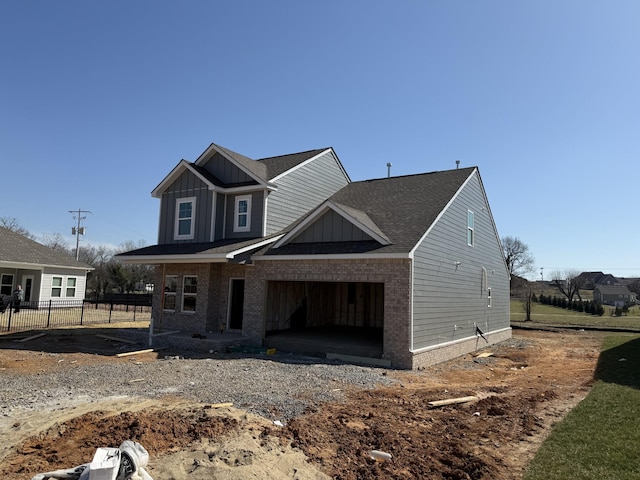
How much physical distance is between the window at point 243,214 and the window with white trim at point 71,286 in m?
20.5

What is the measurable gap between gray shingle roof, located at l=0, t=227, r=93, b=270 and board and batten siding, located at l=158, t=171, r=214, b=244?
14115mm

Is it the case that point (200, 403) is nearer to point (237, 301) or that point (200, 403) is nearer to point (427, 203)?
point (237, 301)

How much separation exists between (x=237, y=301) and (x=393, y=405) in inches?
407

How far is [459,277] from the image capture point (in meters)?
16.5

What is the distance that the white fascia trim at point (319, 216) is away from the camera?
Result: 1354cm

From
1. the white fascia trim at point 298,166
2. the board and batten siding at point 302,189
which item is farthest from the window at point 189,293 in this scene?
the white fascia trim at point 298,166

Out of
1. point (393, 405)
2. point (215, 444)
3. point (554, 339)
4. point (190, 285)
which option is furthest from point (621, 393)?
point (554, 339)

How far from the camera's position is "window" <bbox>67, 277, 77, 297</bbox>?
31.6 m

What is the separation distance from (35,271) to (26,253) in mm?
1443

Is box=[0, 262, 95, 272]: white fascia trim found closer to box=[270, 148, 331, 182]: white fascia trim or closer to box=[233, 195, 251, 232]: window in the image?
box=[233, 195, 251, 232]: window

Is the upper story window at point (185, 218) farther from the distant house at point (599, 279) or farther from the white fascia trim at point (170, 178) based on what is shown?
the distant house at point (599, 279)

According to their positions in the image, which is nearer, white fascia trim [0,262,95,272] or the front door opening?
the front door opening

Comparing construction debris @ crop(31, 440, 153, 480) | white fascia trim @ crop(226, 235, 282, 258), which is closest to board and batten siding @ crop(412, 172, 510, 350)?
white fascia trim @ crop(226, 235, 282, 258)

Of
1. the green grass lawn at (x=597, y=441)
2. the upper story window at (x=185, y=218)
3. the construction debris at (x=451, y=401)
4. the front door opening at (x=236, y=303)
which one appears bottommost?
the construction debris at (x=451, y=401)
